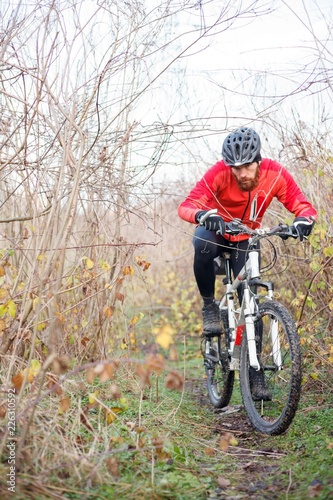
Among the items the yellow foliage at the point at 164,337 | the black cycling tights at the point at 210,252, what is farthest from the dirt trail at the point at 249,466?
the black cycling tights at the point at 210,252

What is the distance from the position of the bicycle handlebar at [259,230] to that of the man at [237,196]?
39 millimetres

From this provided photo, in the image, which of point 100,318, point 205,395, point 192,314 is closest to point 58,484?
point 100,318

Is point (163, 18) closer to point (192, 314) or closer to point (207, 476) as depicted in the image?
point (207, 476)

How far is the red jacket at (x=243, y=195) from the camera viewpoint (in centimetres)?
426

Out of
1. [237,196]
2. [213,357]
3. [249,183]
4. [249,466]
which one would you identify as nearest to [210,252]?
[237,196]

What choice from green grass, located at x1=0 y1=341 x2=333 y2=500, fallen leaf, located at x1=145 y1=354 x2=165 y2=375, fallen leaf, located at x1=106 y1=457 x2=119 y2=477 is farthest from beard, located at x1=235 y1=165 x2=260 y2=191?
fallen leaf, located at x1=106 y1=457 x2=119 y2=477

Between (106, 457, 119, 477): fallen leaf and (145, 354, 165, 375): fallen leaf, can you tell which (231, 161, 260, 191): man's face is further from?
(106, 457, 119, 477): fallen leaf

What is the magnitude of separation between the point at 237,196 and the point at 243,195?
4 centimetres

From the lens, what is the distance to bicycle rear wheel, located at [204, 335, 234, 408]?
4.65 meters

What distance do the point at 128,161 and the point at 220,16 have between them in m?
1.26

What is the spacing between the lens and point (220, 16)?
369 centimetres

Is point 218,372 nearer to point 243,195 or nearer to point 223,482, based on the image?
point 243,195

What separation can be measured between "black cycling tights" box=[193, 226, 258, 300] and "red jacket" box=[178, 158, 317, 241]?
0.08 m

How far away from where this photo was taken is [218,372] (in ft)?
16.6
